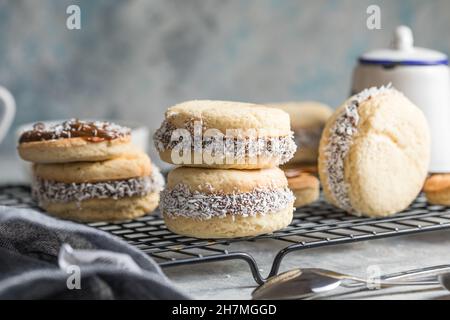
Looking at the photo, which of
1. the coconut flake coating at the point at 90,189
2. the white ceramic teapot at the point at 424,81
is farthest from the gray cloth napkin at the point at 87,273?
the white ceramic teapot at the point at 424,81

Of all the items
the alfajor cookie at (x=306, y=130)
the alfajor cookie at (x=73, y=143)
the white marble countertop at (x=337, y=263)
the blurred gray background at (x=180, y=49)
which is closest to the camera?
the white marble countertop at (x=337, y=263)

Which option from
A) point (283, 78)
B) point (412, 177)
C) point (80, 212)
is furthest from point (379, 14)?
point (80, 212)

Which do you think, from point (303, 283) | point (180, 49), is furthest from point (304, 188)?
point (180, 49)

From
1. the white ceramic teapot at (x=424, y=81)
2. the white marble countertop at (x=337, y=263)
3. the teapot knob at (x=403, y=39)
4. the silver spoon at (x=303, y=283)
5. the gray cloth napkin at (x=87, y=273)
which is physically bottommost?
the white marble countertop at (x=337, y=263)

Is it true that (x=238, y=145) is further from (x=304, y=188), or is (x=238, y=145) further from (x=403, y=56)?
(x=403, y=56)

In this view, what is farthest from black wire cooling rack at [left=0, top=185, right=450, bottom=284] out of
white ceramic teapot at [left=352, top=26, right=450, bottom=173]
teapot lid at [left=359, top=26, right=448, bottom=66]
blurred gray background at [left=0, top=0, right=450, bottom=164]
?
blurred gray background at [left=0, top=0, right=450, bottom=164]

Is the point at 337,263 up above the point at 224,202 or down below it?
below

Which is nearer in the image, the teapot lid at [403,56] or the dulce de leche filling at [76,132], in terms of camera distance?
the dulce de leche filling at [76,132]

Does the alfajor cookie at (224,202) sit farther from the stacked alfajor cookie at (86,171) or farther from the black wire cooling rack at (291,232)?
the stacked alfajor cookie at (86,171)
